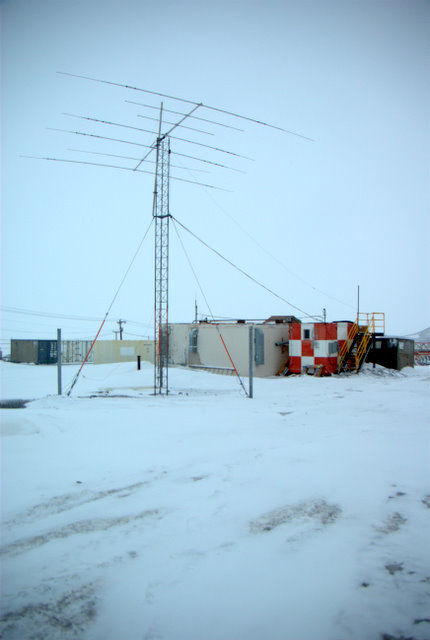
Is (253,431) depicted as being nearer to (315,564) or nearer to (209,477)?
(209,477)

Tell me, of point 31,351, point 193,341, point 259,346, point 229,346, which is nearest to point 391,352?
point 259,346

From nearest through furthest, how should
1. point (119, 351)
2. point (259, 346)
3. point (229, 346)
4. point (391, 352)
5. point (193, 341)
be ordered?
point (259, 346) < point (229, 346) < point (193, 341) < point (391, 352) < point (119, 351)

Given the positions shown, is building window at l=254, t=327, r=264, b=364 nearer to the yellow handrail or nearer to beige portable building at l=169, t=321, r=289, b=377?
beige portable building at l=169, t=321, r=289, b=377

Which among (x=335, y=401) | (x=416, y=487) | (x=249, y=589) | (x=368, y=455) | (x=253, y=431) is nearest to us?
(x=249, y=589)

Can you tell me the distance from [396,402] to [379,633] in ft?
21.2

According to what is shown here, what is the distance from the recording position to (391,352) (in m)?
18.5

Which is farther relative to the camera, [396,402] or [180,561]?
[396,402]

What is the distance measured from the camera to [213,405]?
7.57 meters

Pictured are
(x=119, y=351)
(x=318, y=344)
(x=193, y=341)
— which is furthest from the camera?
(x=119, y=351)

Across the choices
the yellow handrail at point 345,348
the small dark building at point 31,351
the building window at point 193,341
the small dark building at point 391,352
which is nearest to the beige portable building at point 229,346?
the building window at point 193,341

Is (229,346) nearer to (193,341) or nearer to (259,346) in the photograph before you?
(259,346)

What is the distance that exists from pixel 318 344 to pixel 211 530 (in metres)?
13.9

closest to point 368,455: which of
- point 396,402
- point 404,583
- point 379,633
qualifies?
point 404,583

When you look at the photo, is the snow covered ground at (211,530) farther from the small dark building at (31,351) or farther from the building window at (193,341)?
the small dark building at (31,351)
